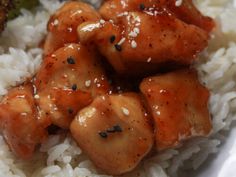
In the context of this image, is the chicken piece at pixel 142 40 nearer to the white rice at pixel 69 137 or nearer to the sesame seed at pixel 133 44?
the sesame seed at pixel 133 44

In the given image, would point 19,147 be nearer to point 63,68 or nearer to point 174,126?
point 63,68

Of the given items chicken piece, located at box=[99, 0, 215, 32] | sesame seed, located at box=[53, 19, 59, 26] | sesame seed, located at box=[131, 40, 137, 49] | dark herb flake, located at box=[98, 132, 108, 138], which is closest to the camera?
dark herb flake, located at box=[98, 132, 108, 138]

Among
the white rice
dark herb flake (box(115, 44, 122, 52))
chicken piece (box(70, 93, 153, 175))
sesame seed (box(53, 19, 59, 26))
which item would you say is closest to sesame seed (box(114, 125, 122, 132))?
chicken piece (box(70, 93, 153, 175))

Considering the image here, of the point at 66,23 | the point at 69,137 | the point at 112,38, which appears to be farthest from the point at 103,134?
the point at 66,23

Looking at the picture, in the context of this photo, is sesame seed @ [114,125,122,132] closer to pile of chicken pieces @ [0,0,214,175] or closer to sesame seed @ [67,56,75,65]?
pile of chicken pieces @ [0,0,214,175]

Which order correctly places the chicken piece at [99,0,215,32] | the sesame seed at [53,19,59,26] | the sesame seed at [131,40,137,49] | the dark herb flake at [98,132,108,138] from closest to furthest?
the dark herb flake at [98,132,108,138], the sesame seed at [131,40,137,49], the chicken piece at [99,0,215,32], the sesame seed at [53,19,59,26]

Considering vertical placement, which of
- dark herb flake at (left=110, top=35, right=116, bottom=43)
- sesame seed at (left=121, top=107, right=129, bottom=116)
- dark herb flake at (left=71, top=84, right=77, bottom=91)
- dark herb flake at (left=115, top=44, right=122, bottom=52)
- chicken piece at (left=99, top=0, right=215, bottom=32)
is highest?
chicken piece at (left=99, top=0, right=215, bottom=32)
